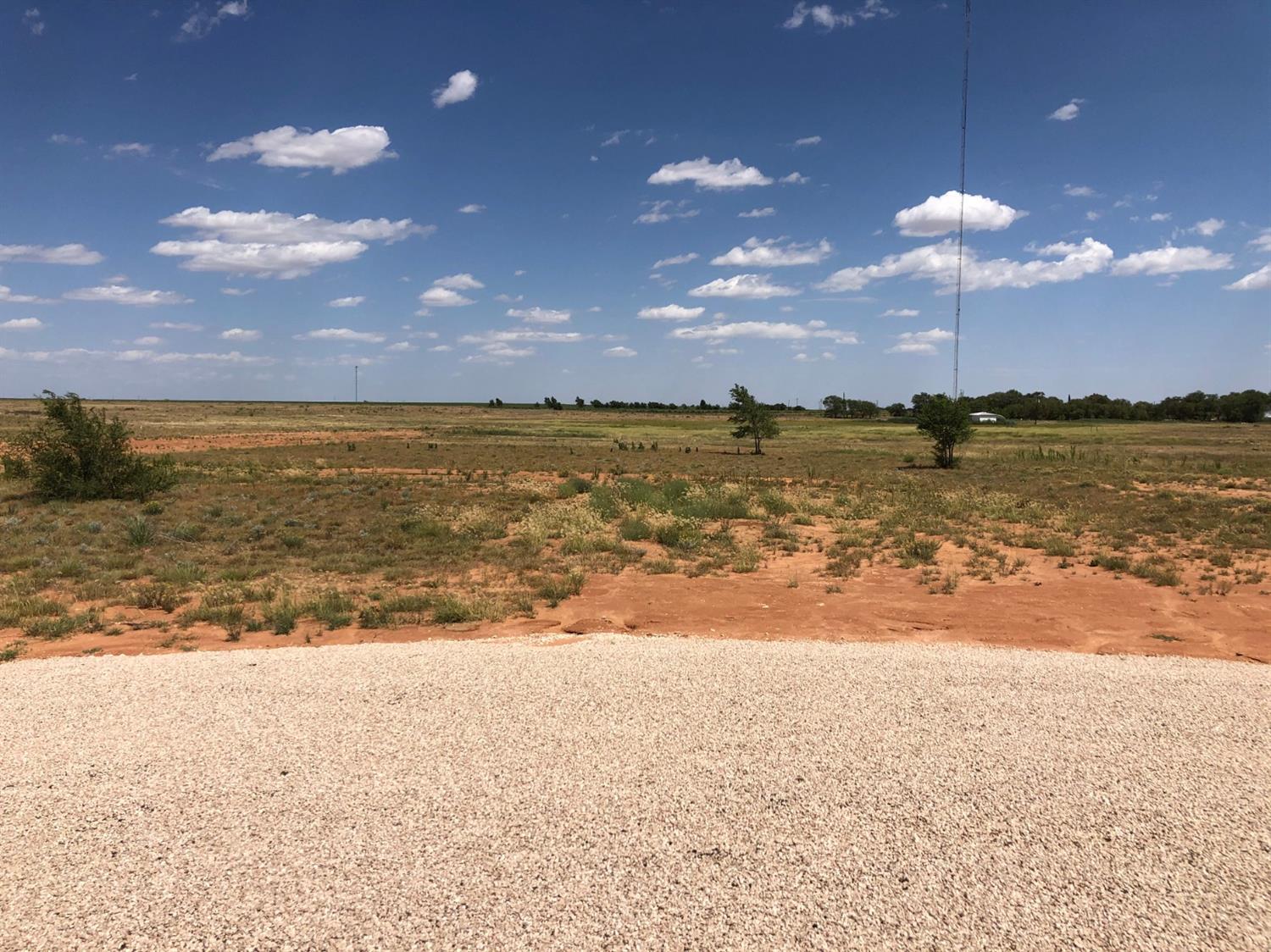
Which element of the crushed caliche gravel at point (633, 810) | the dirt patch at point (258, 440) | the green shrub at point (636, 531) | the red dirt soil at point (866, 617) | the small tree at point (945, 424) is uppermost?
the small tree at point (945, 424)

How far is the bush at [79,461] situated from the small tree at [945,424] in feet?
121

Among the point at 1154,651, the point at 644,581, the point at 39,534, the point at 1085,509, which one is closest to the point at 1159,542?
the point at 1085,509

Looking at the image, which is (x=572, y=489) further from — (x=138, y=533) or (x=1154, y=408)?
(x=1154, y=408)

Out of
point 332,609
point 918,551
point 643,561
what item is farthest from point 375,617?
point 918,551

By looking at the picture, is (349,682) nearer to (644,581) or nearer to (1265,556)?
(644,581)

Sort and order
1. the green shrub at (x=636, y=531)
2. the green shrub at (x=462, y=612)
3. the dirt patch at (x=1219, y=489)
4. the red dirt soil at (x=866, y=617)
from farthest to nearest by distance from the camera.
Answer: the dirt patch at (x=1219, y=489) < the green shrub at (x=636, y=531) < the green shrub at (x=462, y=612) < the red dirt soil at (x=866, y=617)

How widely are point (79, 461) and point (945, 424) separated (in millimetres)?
39349

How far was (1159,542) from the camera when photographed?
18094mm

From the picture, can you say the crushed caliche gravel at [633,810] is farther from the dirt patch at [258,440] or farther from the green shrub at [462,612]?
the dirt patch at [258,440]

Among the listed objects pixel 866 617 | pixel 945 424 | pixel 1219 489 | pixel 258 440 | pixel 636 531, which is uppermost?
pixel 945 424

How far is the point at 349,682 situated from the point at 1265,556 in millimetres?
18955

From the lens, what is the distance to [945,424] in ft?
Result: 138

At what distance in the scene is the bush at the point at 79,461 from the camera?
934 inches

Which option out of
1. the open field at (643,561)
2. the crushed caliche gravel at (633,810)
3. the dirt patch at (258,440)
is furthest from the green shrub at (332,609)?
the dirt patch at (258,440)
